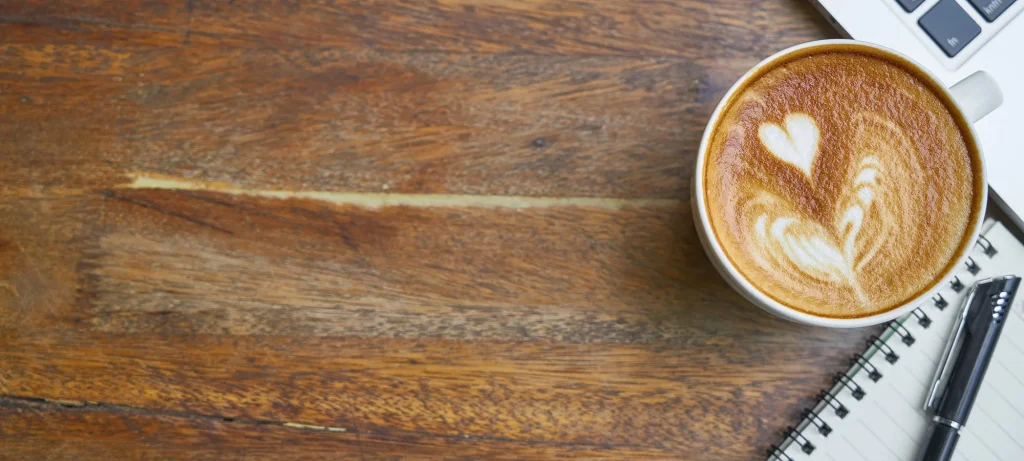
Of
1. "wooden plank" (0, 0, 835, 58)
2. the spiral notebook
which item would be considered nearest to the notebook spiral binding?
the spiral notebook

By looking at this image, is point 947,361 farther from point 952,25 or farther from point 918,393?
point 952,25

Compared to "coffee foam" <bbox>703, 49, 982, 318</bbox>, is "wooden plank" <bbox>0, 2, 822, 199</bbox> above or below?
below

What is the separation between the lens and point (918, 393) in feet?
1.89

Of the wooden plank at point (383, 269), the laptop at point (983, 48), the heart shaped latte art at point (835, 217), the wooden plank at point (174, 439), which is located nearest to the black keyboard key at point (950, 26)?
the laptop at point (983, 48)

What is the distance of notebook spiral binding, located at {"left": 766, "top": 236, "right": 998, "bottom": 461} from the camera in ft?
1.90

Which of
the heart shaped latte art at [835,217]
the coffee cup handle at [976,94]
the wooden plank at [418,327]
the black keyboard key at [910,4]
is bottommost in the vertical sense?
the wooden plank at [418,327]

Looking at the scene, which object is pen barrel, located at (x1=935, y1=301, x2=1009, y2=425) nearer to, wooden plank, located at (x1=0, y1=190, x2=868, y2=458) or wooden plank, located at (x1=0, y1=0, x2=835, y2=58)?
wooden plank, located at (x1=0, y1=190, x2=868, y2=458)

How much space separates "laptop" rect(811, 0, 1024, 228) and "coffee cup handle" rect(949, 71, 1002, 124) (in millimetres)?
46

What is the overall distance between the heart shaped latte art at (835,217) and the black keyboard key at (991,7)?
135 millimetres

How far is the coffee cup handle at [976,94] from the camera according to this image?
1.72 feet

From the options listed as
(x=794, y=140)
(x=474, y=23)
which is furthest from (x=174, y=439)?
(x=794, y=140)

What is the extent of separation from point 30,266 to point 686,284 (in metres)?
0.53

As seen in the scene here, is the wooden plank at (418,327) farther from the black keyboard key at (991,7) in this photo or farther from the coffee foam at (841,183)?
the black keyboard key at (991,7)

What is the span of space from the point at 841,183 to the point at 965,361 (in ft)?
0.58
